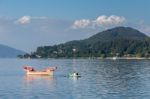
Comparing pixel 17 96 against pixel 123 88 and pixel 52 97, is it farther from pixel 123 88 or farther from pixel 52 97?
pixel 123 88

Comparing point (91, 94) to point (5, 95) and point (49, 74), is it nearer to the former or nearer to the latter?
point (5, 95)

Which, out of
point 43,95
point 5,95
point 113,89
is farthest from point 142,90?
point 5,95

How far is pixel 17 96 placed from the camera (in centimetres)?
5147

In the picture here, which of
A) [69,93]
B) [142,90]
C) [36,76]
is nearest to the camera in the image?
[69,93]

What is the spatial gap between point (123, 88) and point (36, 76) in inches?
1213

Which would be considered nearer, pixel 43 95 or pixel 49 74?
pixel 43 95

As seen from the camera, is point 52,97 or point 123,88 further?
point 123,88

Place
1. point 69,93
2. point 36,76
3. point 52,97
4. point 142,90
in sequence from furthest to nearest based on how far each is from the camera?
point 36,76
point 142,90
point 69,93
point 52,97

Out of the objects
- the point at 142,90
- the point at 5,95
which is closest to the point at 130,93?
the point at 142,90

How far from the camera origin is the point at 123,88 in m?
61.3

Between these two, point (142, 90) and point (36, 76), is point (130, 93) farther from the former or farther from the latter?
point (36, 76)

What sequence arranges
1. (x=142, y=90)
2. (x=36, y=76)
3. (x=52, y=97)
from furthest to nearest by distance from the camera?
(x=36, y=76)
(x=142, y=90)
(x=52, y=97)

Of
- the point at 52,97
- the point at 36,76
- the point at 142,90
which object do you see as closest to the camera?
the point at 52,97

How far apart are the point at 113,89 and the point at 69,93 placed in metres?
7.19
